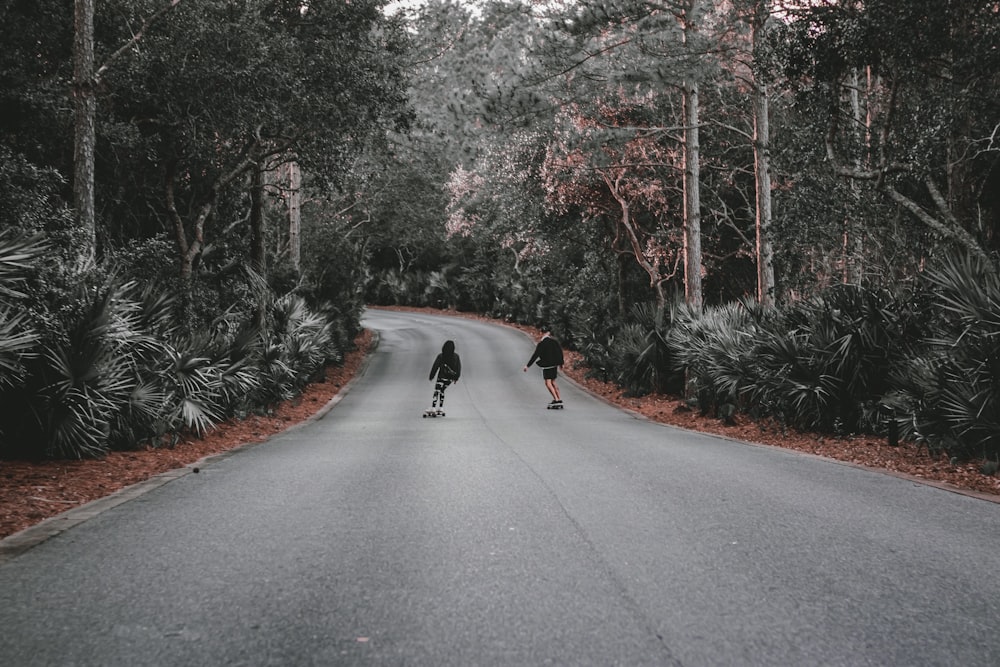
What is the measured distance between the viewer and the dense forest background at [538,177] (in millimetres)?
9758

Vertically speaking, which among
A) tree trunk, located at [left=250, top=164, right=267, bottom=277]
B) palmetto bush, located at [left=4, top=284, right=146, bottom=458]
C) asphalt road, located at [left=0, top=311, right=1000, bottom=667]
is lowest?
asphalt road, located at [left=0, top=311, right=1000, bottom=667]

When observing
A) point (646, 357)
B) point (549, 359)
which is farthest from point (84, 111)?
point (646, 357)

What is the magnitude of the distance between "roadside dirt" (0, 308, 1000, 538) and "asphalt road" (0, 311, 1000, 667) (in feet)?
2.43

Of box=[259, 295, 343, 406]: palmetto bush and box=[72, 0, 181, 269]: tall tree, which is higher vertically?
box=[72, 0, 181, 269]: tall tree

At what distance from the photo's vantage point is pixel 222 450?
11797 mm

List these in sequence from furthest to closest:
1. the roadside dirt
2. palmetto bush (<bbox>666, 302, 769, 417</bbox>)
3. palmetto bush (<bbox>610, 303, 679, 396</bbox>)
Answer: palmetto bush (<bbox>610, 303, 679, 396</bbox>) → palmetto bush (<bbox>666, 302, 769, 417</bbox>) → the roadside dirt

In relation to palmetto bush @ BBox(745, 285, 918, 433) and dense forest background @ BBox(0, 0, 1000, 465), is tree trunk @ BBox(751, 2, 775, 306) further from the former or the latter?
palmetto bush @ BBox(745, 285, 918, 433)

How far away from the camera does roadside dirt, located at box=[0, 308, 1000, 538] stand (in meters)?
7.36

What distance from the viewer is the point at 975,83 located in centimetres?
1173

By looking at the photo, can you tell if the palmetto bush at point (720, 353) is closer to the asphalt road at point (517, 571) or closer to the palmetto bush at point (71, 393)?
the asphalt road at point (517, 571)

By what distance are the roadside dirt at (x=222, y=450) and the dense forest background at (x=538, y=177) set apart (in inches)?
12.4

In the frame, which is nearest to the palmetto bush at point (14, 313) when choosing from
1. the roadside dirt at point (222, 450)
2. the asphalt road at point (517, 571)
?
the roadside dirt at point (222, 450)

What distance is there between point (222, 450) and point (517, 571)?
8304 millimetres

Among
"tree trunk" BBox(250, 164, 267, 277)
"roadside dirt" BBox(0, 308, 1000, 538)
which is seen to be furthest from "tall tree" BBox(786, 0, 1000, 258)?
"tree trunk" BBox(250, 164, 267, 277)
